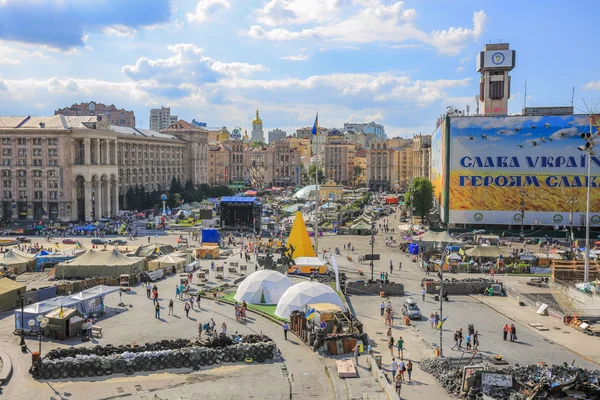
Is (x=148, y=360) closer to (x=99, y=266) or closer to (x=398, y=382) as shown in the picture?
(x=398, y=382)

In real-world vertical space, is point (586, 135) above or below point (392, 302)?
above

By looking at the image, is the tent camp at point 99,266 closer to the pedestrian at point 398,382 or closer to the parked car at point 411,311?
the parked car at point 411,311

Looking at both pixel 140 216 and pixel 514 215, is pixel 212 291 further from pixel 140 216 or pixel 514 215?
pixel 140 216

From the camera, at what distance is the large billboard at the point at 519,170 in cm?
7438

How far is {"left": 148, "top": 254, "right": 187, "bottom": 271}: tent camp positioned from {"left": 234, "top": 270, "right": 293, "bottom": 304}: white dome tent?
12043 mm

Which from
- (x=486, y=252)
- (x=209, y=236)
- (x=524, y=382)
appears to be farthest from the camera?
(x=209, y=236)

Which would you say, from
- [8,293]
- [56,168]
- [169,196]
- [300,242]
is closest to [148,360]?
[8,293]

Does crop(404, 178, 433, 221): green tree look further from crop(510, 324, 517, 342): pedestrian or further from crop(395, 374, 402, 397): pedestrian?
crop(395, 374, 402, 397): pedestrian

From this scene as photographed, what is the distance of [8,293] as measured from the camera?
33.6 m

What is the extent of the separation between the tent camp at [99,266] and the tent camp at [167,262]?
2596 mm

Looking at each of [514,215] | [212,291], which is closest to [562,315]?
[212,291]

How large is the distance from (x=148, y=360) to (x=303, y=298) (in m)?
10.4

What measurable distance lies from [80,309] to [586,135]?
1266 inches

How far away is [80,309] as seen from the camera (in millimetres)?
31156
